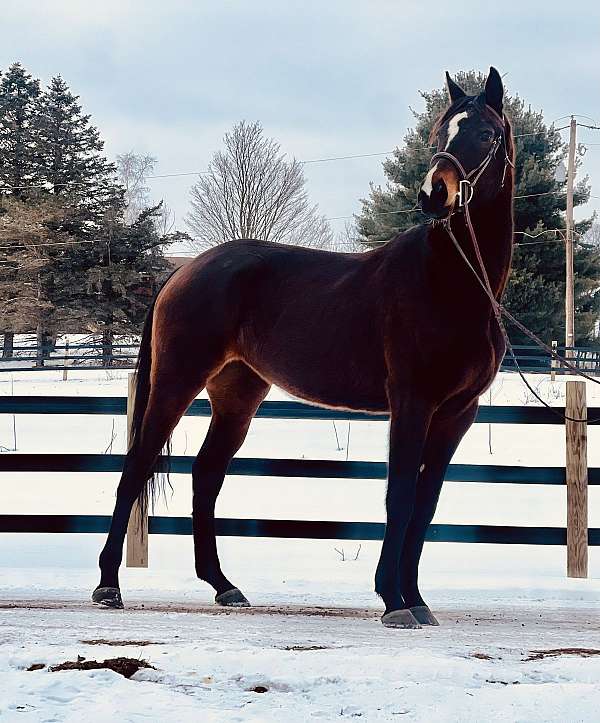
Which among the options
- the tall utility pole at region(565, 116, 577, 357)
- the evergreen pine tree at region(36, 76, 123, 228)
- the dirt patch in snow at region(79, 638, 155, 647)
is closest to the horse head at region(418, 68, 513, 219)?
the dirt patch in snow at region(79, 638, 155, 647)

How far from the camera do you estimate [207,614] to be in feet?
14.1

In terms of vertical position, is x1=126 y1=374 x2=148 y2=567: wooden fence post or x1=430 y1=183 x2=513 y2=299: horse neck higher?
x1=430 y1=183 x2=513 y2=299: horse neck

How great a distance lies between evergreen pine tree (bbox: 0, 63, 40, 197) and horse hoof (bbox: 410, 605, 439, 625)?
103ft

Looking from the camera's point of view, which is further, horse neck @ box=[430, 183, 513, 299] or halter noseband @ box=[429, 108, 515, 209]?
horse neck @ box=[430, 183, 513, 299]

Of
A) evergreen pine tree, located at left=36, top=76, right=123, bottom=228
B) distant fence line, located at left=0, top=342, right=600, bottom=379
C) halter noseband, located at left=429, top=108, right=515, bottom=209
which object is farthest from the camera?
evergreen pine tree, located at left=36, top=76, right=123, bottom=228

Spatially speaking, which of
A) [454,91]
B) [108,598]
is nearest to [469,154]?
[454,91]

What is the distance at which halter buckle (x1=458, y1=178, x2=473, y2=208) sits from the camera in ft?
12.8

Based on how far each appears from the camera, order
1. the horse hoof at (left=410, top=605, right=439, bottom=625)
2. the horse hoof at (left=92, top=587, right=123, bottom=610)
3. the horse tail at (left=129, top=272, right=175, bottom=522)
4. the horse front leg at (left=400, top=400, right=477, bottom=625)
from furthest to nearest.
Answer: the horse tail at (left=129, top=272, right=175, bottom=522) < the horse hoof at (left=92, top=587, right=123, bottom=610) < the horse front leg at (left=400, top=400, right=477, bottom=625) < the horse hoof at (left=410, top=605, right=439, bottom=625)

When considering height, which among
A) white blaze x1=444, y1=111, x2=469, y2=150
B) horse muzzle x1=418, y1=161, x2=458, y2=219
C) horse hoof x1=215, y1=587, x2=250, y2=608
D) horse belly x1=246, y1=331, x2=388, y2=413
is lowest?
horse hoof x1=215, y1=587, x2=250, y2=608

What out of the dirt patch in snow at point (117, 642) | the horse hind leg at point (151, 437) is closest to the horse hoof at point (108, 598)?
the horse hind leg at point (151, 437)

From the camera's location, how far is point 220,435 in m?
5.07

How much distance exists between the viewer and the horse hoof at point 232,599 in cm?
466

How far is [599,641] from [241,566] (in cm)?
265

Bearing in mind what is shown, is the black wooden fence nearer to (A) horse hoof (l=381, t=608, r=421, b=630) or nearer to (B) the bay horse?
(B) the bay horse
